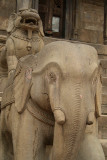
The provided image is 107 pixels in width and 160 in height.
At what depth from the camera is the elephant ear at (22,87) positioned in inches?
101

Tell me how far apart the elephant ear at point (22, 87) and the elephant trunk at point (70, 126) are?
0.42 metres

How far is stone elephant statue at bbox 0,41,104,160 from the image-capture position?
2205 millimetres

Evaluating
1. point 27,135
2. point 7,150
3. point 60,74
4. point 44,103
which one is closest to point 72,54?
point 60,74

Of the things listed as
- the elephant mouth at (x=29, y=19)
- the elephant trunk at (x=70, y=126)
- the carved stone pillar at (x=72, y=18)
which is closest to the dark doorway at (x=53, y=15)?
the carved stone pillar at (x=72, y=18)

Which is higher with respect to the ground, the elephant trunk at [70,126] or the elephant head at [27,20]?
the elephant head at [27,20]

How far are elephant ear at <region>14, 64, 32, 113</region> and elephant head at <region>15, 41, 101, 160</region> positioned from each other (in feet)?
0.31

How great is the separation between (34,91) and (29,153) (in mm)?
503

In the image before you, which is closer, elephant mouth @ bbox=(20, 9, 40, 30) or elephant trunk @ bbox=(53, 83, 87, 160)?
elephant trunk @ bbox=(53, 83, 87, 160)

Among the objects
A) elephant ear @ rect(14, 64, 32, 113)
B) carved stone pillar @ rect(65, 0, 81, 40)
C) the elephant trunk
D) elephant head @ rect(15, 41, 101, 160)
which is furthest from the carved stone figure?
carved stone pillar @ rect(65, 0, 81, 40)

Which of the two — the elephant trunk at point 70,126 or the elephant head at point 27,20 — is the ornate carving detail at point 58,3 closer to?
the elephant head at point 27,20

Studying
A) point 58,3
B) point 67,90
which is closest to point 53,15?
point 58,3

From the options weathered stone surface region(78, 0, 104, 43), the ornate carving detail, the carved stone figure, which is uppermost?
the ornate carving detail

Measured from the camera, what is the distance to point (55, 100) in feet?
7.38

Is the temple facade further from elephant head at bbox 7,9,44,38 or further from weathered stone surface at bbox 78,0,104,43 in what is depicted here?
elephant head at bbox 7,9,44,38
